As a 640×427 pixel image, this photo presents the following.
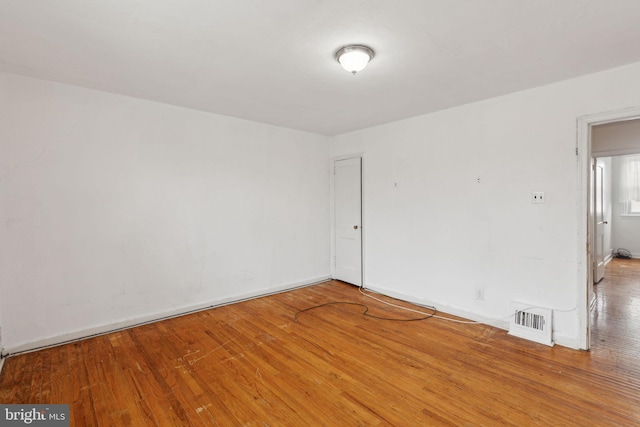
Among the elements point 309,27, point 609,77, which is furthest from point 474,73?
point 309,27

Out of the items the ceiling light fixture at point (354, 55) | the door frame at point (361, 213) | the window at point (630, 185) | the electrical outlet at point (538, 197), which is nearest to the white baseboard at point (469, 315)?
the door frame at point (361, 213)

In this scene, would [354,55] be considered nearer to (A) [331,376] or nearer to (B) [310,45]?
(B) [310,45]

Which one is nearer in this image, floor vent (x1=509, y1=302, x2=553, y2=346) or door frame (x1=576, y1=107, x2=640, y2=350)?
door frame (x1=576, y1=107, x2=640, y2=350)

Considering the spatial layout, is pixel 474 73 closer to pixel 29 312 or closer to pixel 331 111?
pixel 331 111

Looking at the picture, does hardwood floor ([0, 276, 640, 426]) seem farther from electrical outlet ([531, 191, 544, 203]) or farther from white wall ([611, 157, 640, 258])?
white wall ([611, 157, 640, 258])

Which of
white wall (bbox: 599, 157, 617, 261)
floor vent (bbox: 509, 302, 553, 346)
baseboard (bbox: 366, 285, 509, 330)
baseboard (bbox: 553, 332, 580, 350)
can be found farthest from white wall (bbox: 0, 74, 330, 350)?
white wall (bbox: 599, 157, 617, 261)

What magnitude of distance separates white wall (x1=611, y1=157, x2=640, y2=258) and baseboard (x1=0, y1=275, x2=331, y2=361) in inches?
306

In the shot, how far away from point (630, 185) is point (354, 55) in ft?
27.6

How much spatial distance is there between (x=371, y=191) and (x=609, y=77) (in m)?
2.85

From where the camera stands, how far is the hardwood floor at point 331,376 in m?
2.00

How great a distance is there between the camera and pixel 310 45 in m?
2.26

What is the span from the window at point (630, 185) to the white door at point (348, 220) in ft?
22.2

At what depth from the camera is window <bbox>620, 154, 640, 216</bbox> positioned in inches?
272

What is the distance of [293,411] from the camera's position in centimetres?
203
